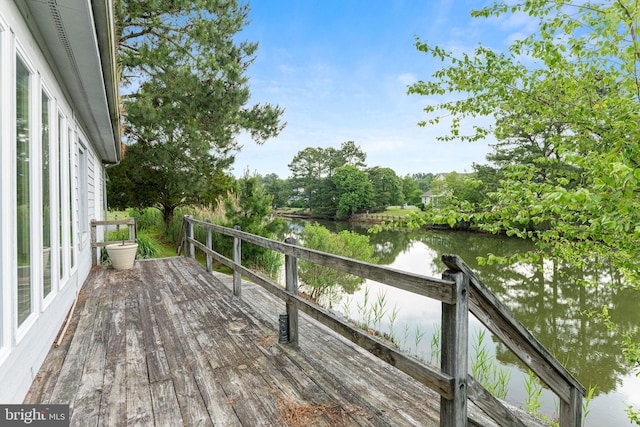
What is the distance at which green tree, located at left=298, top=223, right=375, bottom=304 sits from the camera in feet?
26.0

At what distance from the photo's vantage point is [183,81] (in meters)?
8.01

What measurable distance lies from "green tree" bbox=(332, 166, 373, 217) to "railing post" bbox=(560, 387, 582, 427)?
1477 inches

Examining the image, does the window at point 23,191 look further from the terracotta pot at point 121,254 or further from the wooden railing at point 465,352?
the terracotta pot at point 121,254

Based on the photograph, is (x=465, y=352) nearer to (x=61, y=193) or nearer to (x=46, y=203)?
(x=46, y=203)

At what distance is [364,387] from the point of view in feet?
7.36

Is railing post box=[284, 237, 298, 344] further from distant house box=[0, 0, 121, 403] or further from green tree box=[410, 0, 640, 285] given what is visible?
green tree box=[410, 0, 640, 285]

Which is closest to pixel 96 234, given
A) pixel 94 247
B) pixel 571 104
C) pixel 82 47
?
pixel 94 247

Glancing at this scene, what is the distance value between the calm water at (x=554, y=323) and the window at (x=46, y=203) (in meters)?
2.13

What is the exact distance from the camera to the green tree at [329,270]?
7934 mm

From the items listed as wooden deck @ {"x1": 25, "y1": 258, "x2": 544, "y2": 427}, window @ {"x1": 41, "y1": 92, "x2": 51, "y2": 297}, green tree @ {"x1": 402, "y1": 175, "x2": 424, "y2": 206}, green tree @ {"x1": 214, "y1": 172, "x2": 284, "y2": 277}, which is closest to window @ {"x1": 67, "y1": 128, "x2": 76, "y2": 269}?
wooden deck @ {"x1": 25, "y1": 258, "x2": 544, "y2": 427}

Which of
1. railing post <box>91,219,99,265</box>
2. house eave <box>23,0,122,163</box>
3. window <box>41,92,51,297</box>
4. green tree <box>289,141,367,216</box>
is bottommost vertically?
railing post <box>91,219,99,265</box>

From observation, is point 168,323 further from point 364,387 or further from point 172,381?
point 364,387

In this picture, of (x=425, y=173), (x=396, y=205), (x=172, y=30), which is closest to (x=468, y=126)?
(x=172, y=30)

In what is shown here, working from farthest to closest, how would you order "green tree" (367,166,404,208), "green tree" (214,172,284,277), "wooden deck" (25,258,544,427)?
1. "green tree" (367,166,404,208)
2. "green tree" (214,172,284,277)
3. "wooden deck" (25,258,544,427)
